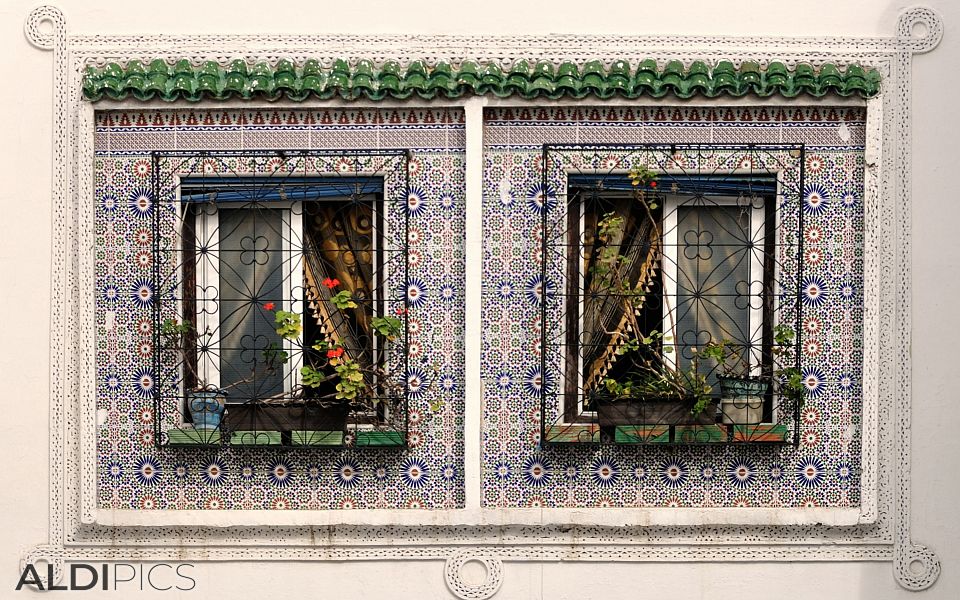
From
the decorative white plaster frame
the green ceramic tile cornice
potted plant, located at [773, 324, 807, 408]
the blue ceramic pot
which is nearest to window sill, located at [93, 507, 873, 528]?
the decorative white plaster frame

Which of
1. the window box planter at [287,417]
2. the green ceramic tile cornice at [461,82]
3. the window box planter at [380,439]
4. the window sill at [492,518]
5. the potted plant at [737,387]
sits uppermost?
the green ceramic tile cornice at [461,82]

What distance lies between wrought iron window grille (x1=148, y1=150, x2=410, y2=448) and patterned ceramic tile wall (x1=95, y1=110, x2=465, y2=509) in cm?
6

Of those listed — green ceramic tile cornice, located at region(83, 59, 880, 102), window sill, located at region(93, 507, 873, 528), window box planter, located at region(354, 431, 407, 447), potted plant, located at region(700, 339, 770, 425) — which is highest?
green ceramic tile cornice, located at region(83, 59, 880, 102)

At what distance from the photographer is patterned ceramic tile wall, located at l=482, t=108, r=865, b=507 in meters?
4.93

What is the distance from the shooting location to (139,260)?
4.96 meters

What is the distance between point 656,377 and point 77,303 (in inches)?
99.6

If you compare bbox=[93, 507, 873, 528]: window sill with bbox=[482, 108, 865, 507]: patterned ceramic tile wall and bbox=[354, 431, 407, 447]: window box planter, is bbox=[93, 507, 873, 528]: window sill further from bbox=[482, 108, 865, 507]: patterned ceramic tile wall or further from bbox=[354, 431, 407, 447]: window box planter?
bbox=[354, 431, 407, 447]: window box planter

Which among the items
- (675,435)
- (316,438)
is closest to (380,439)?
(316,438)

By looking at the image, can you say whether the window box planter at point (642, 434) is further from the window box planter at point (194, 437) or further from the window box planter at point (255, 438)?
the window box planter at point (194, 437)

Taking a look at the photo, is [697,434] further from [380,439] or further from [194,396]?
[194,396]

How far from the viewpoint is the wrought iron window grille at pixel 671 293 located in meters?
4.89

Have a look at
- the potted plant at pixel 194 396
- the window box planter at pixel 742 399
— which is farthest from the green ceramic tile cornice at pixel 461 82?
the window box planter at pixel 742 399

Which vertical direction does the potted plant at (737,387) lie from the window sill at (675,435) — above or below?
above

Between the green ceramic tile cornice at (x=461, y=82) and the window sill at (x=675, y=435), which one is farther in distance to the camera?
the window sill at (x=675, y=435)
